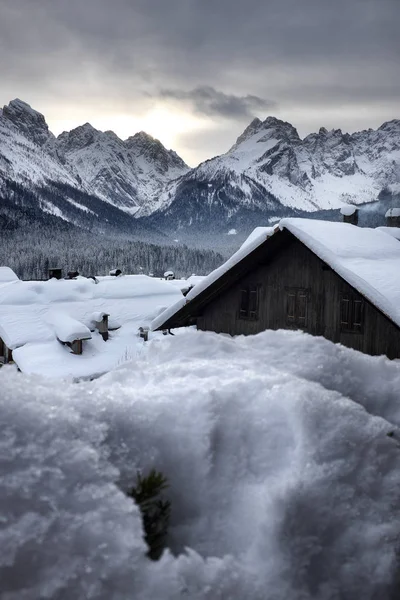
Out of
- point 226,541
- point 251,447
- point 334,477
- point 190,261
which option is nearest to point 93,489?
point 226,541

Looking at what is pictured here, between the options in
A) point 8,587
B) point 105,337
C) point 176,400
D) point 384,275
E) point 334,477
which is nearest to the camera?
point 8,587

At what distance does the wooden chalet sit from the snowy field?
8348 millimetres

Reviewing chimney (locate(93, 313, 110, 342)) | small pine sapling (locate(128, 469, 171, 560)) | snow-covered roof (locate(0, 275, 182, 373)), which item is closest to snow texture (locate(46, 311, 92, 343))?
snow-covered roof (locate(0, 275, 182, 373))

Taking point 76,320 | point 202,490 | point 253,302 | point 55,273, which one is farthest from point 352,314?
point 55,273

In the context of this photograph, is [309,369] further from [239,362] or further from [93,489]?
[93,489]

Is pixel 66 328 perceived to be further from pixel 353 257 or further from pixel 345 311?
pixel 353 257

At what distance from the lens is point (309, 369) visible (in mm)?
2621

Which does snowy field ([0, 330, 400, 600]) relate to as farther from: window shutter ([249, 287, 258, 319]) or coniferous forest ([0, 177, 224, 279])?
coniferous forest ([0, 177, 224, 279])

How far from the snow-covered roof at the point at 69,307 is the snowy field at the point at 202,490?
25764 millimetres

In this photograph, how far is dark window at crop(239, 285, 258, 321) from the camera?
13.5 m

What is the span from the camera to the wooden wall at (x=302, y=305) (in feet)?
37.3

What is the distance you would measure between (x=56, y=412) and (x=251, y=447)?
778 millimetres

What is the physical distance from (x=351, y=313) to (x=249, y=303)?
2.88m

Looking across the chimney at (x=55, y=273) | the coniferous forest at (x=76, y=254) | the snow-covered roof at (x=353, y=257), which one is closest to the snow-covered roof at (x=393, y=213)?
the snow-covered roof at (x=353, y=257)
